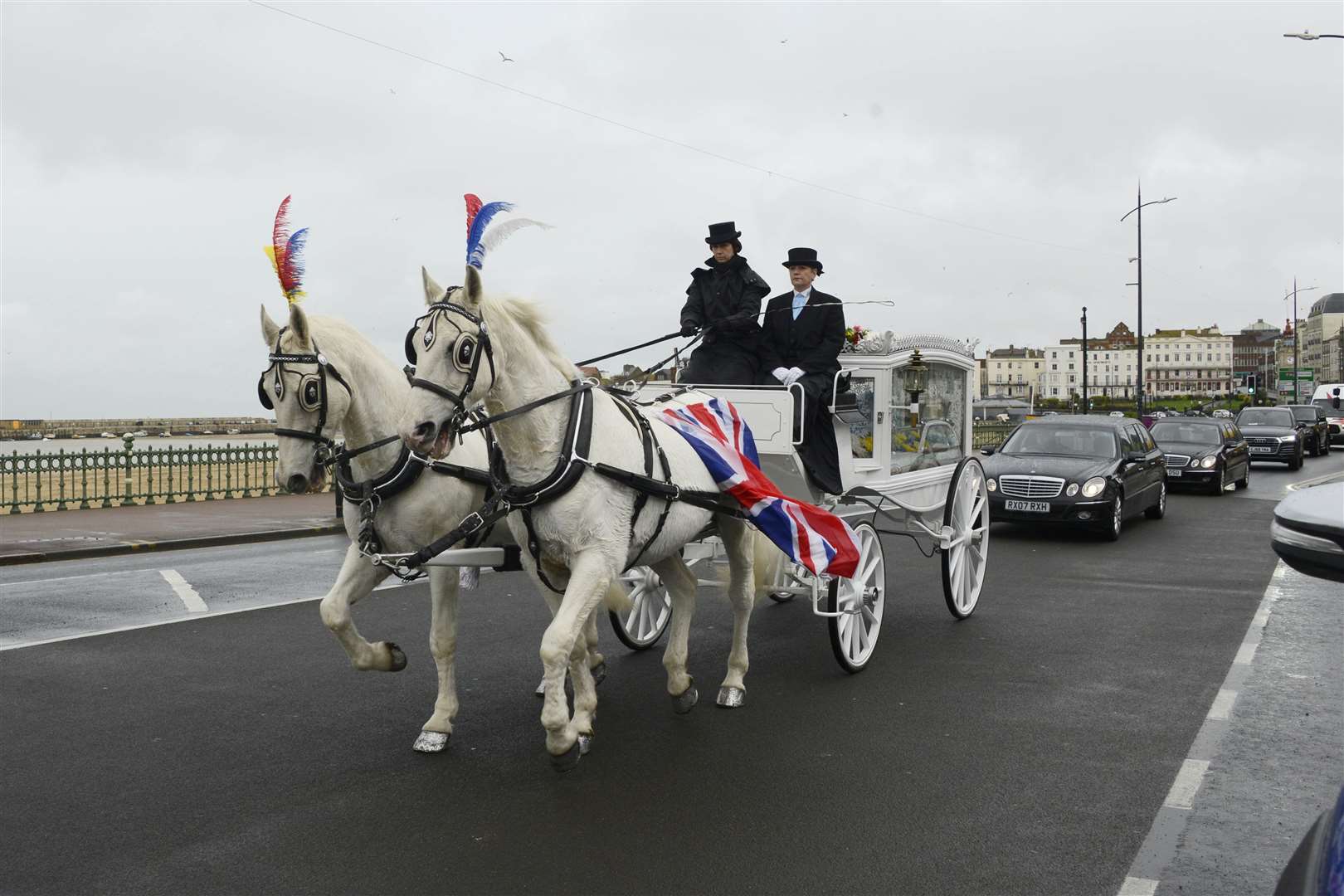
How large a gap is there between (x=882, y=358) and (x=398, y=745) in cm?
413

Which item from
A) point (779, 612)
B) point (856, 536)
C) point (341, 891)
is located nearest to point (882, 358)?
point (856, 536)

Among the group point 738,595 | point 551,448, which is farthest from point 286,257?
point 738,595

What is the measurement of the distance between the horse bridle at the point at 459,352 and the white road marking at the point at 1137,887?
3.08 meters

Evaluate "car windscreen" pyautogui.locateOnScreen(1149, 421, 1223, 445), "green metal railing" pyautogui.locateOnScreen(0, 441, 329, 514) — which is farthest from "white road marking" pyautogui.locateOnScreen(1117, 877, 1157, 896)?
"car windscreen" pyautogui.locateOnScreen(1149, 421, 1223, 445)

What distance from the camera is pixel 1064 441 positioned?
1656 centimetres

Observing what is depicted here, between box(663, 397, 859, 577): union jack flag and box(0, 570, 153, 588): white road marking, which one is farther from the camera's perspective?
box(0, 570, 153, 588): white road marking

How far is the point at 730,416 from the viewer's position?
639 cm

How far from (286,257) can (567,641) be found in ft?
8.71

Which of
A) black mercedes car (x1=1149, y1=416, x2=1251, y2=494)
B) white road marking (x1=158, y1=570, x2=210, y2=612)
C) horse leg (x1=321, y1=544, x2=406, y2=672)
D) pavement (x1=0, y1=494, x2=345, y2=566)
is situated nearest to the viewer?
horse leg (x1=321, y1=544, x2=406, y2=672)

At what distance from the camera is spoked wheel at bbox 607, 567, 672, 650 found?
776 cm

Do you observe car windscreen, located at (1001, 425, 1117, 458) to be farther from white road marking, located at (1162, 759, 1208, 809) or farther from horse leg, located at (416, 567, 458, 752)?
horse leg, located at (416, 567, 458, 752)

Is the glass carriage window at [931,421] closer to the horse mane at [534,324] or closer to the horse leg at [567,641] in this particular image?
the horse mane at [534,324]

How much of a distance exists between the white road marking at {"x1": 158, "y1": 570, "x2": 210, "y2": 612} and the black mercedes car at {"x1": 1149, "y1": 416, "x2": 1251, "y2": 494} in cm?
1833

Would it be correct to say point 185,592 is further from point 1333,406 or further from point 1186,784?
point 1333,406
